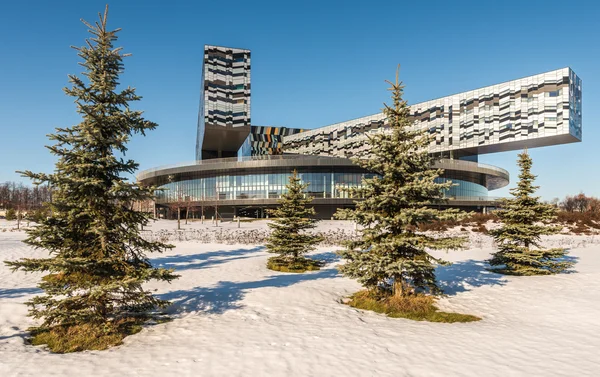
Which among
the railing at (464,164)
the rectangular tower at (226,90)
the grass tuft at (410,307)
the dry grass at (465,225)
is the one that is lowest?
the dry grass at (465,225)

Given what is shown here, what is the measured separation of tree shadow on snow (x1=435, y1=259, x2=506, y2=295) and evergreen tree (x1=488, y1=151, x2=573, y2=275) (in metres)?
1.08

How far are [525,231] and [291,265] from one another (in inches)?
483

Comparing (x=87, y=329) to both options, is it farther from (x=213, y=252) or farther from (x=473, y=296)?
(x=213, y=252)

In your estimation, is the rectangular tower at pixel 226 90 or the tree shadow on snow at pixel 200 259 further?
the rectangular tower at pixel 226 90

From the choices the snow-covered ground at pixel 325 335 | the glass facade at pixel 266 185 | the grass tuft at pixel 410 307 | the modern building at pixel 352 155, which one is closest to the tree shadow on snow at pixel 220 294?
the snow-covered ground at pixel 325 335

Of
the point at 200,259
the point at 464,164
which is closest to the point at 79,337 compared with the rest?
the point at 200,259

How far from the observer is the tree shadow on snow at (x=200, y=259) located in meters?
19.6

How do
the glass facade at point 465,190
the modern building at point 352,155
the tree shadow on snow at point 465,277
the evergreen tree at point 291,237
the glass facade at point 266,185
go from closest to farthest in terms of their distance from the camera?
the tree shadow on snow at point 465,277, the evergreen tree at point 291,237, the modern building at point 352,155, the glass facade at point 266,185, the glass facade at point 465,190

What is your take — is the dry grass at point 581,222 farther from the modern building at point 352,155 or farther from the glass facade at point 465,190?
the glass facade at point 465,190

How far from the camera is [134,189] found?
8602mm

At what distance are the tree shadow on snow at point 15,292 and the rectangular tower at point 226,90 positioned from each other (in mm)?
61562

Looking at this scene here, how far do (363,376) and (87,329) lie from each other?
7.07 m

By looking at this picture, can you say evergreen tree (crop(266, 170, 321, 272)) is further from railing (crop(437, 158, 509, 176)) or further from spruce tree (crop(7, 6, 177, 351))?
railing (crop(437, 158, 509, 176))

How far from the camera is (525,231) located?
1686 cm
